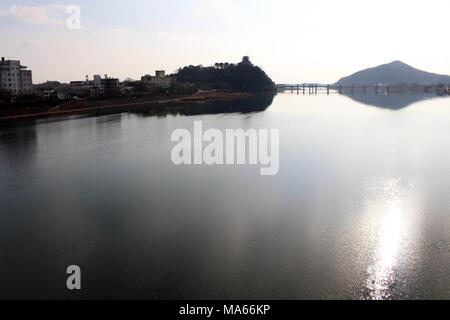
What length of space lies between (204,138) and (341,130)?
778 cm

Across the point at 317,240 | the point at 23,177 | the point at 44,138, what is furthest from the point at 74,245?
the point at 44,138

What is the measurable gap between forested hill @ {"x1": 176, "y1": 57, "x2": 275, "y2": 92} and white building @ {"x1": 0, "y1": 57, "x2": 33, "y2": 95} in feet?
98.9

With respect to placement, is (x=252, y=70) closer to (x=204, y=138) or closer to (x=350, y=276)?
(x=204, y=138)

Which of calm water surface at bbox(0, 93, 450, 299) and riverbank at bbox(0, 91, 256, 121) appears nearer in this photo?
calm water surface at bbox(0, 93, 450, 299)

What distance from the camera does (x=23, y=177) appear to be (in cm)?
1039

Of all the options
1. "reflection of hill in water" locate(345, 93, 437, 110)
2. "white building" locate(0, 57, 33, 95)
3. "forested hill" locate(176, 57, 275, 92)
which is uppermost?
"forested hill" locate(176, 57, 275, 92)

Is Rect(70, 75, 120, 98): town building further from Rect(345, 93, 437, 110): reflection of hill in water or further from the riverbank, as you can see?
Rect(345, 93, 437, 110): reflection of hill in water

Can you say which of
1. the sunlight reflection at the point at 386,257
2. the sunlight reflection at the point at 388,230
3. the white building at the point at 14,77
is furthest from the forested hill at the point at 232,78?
the sunlight reflection at the point at 386,257

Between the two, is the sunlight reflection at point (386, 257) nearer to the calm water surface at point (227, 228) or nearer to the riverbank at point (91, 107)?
the calm water surface at point (227, 228)

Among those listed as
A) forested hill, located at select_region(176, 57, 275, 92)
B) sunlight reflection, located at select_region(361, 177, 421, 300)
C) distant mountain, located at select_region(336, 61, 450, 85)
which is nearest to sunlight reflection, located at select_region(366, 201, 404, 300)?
sunlight reflection, located at select_region(361, 177, 421, 300)

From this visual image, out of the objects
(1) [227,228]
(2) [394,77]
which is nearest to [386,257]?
(1) [227,228]

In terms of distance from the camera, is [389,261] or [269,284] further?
[389,261]

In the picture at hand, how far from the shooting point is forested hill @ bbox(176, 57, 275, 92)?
7206cm

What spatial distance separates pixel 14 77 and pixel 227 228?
45.3m
